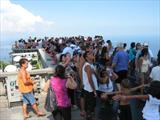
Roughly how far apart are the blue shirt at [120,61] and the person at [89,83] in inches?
116

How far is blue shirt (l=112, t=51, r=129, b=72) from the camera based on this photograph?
40.5 ft

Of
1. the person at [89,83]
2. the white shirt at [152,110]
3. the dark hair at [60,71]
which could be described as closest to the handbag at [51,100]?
the dark hair at [60,71]

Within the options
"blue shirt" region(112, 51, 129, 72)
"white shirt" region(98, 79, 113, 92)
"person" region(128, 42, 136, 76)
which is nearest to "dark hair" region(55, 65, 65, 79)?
"white shirt" region(98, 79, 113, 92)

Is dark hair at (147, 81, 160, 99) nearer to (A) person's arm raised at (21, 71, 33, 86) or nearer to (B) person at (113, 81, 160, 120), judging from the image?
(B) person at (113, 81, 160, 120)

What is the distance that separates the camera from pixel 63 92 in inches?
353

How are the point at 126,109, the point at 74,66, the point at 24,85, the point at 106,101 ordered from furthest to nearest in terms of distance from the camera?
the point at 74,66 < the point at 24,85 < the point at 106,101 < the point at 126,109

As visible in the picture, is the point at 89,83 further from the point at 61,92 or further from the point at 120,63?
the point at 120,63

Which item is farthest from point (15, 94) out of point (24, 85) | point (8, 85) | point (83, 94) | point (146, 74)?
point (146, 74)

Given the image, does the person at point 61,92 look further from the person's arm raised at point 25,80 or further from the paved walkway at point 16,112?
the paved walkway at point 16,112

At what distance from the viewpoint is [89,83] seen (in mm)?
9344

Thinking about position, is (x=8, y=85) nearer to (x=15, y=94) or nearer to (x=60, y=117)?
(x=15, y=94)

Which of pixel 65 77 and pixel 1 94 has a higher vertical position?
pixel 65 77

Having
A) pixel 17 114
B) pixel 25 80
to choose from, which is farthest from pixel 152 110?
pixel 17 114

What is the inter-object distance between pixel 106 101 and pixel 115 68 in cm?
312
